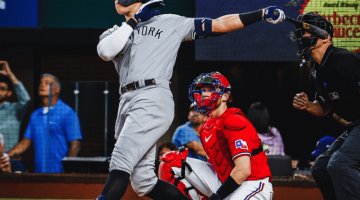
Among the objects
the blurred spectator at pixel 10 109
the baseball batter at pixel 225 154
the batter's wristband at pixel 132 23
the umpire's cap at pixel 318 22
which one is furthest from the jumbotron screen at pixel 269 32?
the batter's wristband at pixel 132 23

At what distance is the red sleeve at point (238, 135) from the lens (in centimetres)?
525

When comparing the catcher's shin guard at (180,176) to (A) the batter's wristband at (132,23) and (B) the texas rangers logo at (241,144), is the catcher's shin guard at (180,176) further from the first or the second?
(A) the batter's wristband at (132,23)

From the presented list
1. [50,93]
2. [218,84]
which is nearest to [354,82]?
[218,84]

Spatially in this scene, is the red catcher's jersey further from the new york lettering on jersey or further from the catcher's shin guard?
the new york lettering on jersey

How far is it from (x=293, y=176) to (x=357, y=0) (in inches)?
74.5

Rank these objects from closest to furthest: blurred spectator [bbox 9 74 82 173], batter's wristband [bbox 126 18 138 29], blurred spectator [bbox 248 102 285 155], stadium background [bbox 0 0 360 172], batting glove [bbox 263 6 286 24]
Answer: batter's wristband [bbox 126 18 138 29], batting glove [bbox 263 6 286 24], blurred spectator [bbox 248 102 285 155], blurred spectator [bbox 9 74 82 173], stadium background [bbox 0 0 360 172]

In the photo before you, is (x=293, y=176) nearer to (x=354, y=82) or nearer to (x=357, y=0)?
(x=357, y=0)

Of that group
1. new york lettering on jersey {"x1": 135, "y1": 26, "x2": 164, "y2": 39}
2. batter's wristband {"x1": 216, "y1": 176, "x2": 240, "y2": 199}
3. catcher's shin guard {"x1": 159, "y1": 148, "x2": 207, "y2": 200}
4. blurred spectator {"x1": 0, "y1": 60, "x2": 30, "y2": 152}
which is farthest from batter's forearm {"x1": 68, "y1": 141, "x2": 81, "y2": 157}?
batter's wristband {"x1": 216, "y1": 176, "x2": 240, "y2": 199}

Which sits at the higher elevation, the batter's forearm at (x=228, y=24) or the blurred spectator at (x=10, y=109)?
the batter's forearm at (x=228, y=24)

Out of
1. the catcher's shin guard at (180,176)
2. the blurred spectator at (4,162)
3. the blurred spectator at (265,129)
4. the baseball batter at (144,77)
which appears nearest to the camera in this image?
the baseball batter at (144,77)

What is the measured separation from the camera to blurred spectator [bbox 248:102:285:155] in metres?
8.36

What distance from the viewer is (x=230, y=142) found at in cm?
533

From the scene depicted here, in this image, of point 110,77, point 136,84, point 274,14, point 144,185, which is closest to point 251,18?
point 274,14

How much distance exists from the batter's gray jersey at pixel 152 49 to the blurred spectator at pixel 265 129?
3058 millimetres
